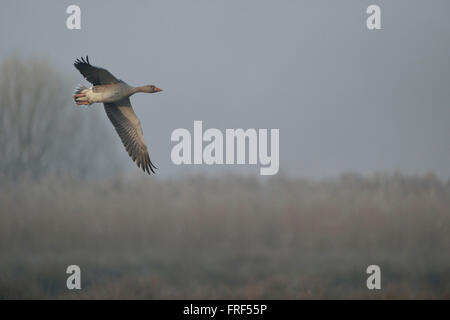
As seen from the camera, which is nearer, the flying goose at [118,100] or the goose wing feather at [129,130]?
the flying goose at [118,100]

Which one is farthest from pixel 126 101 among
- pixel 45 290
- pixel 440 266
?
pixel 440 266

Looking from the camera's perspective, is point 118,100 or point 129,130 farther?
point 129,130

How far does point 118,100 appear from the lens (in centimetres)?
652

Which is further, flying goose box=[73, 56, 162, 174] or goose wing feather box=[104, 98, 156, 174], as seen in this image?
goose wing feather box=[104, 98, 156, 174]

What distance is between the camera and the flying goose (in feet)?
19.8

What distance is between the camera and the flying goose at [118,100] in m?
6.05
